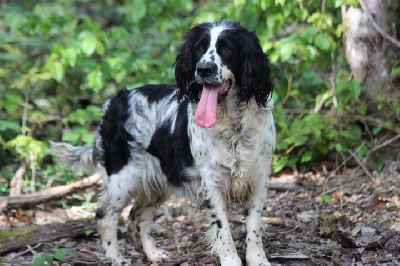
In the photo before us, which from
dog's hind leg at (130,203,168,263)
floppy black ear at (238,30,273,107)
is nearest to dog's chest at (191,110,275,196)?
floppy black ear at (238,30,273,107)

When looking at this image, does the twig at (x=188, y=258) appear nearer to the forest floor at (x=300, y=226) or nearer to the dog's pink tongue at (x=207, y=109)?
the forest floor at (x=300, y=226)

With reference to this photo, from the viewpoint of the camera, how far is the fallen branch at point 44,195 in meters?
6.19

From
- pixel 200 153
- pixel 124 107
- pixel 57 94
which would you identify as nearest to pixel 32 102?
pixel 57 94

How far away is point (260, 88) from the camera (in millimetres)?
4391

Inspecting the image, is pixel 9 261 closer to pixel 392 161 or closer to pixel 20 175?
pixel 20 175

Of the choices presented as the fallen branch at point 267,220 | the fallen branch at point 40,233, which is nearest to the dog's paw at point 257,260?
the fallen branch at point 267,220

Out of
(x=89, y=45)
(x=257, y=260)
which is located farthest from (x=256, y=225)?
(x=89, y=45)

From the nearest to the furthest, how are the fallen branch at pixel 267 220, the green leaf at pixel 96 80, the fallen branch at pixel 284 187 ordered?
1. the fallen branch at pixel 267 220
2. the fallen branch at pixel 284 187
3. the green leaf at pixel 96 80

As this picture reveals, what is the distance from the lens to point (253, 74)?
436cm

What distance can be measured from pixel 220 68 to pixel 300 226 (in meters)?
1.81

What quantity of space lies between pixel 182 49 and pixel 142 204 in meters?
1.68

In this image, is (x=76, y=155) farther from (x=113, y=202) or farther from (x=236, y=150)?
(x=236, y=150)

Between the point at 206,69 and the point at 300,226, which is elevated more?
the point at 206,69

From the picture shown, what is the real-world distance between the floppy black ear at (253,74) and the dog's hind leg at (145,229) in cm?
169
